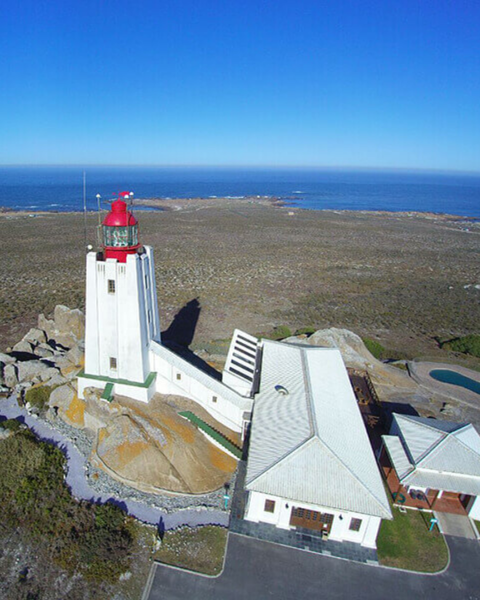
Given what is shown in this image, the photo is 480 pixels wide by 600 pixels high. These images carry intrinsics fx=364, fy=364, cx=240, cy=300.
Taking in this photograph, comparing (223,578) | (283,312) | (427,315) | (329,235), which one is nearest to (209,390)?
(223,578)

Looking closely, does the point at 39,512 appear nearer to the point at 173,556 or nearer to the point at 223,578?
the point at 173,556

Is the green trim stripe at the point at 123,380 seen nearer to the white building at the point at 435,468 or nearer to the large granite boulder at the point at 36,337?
the large granite boulder at the point at 36,337

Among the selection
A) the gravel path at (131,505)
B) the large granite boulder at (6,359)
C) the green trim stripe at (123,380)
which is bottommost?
the gravel path at (131,505)

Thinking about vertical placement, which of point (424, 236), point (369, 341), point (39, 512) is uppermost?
point (424, 236)

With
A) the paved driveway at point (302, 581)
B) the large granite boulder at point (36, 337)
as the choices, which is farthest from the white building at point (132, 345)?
the large granite boulder at point (36, 337)

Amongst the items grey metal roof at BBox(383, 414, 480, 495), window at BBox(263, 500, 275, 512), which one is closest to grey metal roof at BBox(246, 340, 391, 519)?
window at BBox(263, 500, 275, 512)
